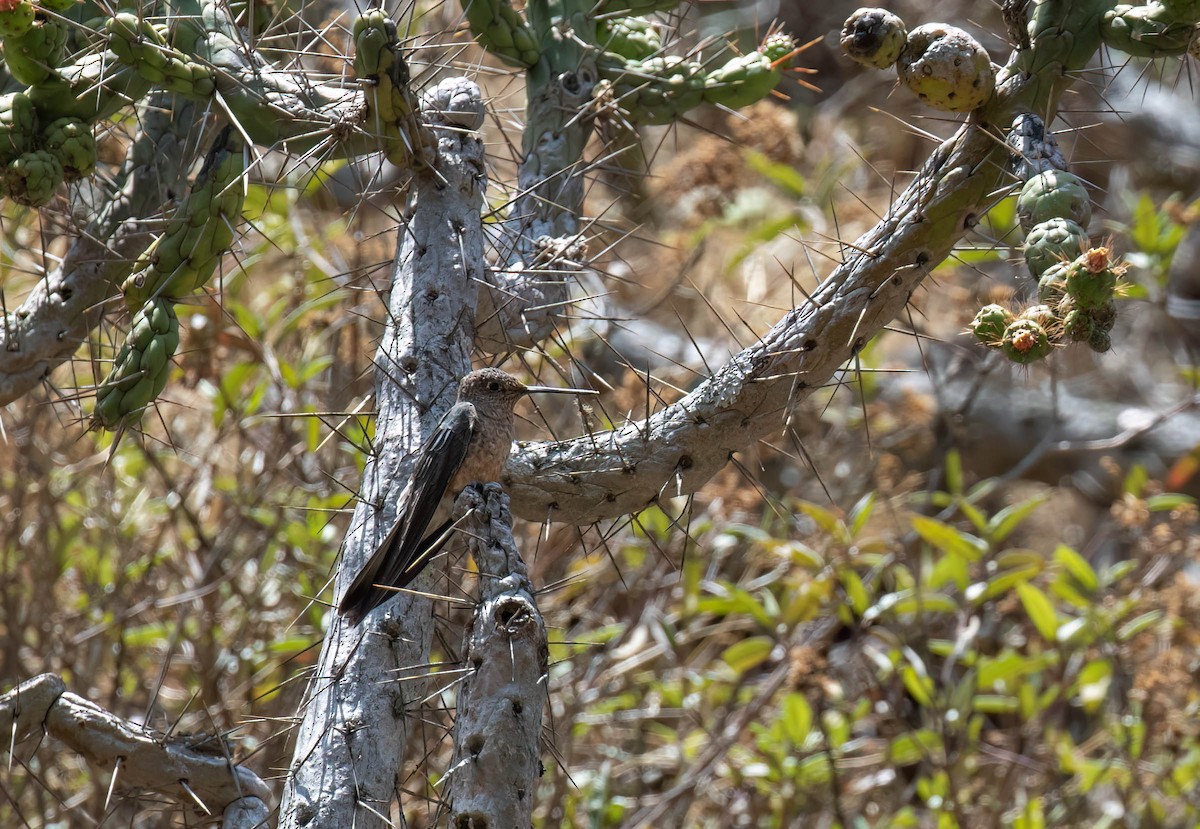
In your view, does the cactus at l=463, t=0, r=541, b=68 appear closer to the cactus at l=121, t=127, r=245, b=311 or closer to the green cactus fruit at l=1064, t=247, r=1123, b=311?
the cactus at l=121, t=127, r=245, b=311

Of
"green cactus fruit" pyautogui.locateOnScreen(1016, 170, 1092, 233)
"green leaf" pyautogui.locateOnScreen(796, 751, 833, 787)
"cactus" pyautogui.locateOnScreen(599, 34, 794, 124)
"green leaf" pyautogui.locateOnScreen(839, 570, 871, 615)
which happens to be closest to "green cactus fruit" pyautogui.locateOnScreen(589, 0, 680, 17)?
"cactus" pyautogui.locateOnScreen(599, 34, 794, 124)

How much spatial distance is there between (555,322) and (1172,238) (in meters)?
2.75

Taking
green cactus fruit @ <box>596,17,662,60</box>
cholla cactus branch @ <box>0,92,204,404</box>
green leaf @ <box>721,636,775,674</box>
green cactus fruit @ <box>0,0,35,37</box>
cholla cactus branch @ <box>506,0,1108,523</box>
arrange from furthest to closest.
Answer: green leaf @ <box>721,636,775,674</box> < green cactus fruit @ <box>596,17,662,60</box> < cholla cactus branch @ <box>0,92,204,404</box> < green cactus fruit @ <box>0,0,35,37</box> < cholla cactus branch @ <box>506,0,1108,523</box>

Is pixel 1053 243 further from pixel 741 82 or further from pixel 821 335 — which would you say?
pixel 741 82

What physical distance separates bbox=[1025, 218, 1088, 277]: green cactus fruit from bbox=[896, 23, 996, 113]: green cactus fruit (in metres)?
0.30

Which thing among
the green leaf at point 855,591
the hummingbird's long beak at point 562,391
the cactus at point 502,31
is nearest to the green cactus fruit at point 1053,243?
the hummingbird's long beak at point 562,391

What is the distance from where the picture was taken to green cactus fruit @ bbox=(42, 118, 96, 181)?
2355 mm

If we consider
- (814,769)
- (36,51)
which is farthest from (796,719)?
(36,51)

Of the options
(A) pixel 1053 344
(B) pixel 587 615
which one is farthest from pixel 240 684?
(A) pixel 1053 344

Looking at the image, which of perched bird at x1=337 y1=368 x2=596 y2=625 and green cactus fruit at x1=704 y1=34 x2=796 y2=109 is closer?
perched bird at x1=337 y1=368 x2=596 y2=625

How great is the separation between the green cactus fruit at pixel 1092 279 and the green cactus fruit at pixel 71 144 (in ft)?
6.46

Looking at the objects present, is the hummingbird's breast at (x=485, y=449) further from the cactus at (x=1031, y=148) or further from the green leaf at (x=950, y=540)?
the green leaf at (x=950, y=540)

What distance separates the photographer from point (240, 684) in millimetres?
4168

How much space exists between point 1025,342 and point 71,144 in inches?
76.4
